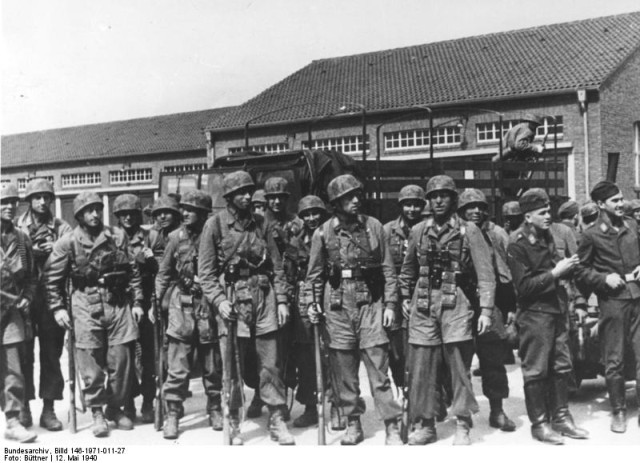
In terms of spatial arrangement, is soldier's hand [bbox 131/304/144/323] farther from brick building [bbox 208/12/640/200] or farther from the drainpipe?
the drainpipe

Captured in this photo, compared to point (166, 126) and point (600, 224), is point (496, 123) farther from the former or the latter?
point (166, 126)

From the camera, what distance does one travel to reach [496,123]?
23.4 m

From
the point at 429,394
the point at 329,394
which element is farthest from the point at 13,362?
the point at 429,394

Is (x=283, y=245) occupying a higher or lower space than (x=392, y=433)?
higher

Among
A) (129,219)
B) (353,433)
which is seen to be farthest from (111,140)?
(353,433)

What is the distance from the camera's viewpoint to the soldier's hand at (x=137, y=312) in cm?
614

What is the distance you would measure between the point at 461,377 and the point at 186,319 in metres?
2.46

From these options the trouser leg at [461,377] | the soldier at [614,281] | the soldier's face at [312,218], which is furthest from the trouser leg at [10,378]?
the soldier at [614,281]

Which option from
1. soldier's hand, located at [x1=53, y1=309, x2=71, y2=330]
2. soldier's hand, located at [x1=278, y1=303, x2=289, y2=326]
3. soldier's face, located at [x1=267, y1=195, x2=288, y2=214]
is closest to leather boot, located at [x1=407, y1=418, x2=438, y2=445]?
soldier's hand, located at [x1=278, y1=303, x2=289, y2=326]

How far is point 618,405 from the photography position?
554 centimetres

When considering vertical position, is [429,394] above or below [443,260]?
below

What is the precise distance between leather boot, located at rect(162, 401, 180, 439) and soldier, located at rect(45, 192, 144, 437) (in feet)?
1.63

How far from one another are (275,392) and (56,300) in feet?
6.99

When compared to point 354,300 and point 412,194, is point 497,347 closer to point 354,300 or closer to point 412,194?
point 354,300
